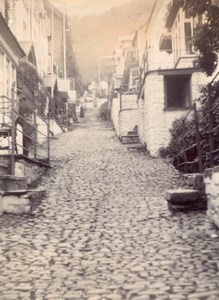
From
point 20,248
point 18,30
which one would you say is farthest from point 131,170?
point 18,30

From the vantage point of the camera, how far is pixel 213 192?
6.16 m

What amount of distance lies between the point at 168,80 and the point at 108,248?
38.3ft

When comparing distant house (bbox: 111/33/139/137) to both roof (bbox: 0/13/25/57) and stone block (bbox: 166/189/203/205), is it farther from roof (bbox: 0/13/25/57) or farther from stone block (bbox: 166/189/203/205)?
stone block (bbox: 166/189/203/205)

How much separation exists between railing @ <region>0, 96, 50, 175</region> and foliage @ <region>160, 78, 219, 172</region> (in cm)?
377

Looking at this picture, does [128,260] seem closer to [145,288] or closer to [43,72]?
[145,288]

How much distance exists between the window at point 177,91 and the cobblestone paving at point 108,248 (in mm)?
6736

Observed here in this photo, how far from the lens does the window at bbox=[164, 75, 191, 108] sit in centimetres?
1609

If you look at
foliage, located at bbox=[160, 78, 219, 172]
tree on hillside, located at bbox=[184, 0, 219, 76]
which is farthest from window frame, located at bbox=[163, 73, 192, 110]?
tree on hillside, located at bbox=[184, 0, 219, 76]

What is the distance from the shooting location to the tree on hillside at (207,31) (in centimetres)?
756

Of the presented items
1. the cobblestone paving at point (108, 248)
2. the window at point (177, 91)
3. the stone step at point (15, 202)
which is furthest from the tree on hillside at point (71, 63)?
the stone step at point (15, 202)

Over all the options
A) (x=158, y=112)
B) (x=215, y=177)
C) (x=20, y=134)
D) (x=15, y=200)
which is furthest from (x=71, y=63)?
(x=215, y=177)

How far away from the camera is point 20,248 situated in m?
5.60

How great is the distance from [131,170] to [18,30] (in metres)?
13.1

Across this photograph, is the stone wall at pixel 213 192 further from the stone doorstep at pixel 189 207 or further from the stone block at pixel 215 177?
the stone doorstep at pixel 189 207
